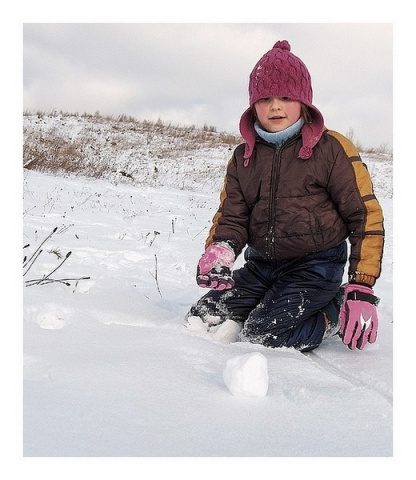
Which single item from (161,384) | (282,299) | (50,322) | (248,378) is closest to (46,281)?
(50,322)

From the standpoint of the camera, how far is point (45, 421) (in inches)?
52.7

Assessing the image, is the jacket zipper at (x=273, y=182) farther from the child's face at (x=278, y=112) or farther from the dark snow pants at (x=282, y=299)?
the dark snow pants at (x=282, y=299)

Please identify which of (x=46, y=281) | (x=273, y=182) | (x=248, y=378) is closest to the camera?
(x=248, y=378)

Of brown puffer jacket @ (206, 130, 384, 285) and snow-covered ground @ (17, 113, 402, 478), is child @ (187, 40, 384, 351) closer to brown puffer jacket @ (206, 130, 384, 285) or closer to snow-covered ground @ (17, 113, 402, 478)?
brown puffer jacket @ (206, 130, 384, 285)

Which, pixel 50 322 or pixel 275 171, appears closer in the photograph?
pixel 50 322

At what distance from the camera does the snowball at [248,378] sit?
63.1 inches

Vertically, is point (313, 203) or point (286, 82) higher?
point (286, 82)

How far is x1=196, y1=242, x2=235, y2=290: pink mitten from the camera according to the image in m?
2.62

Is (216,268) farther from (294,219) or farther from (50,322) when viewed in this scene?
(50,322)

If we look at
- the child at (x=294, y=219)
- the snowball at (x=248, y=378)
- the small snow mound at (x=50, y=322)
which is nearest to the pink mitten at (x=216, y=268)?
the child at (x=294, y=219)

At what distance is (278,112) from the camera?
104 inches

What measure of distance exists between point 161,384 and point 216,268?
3.56 ft
